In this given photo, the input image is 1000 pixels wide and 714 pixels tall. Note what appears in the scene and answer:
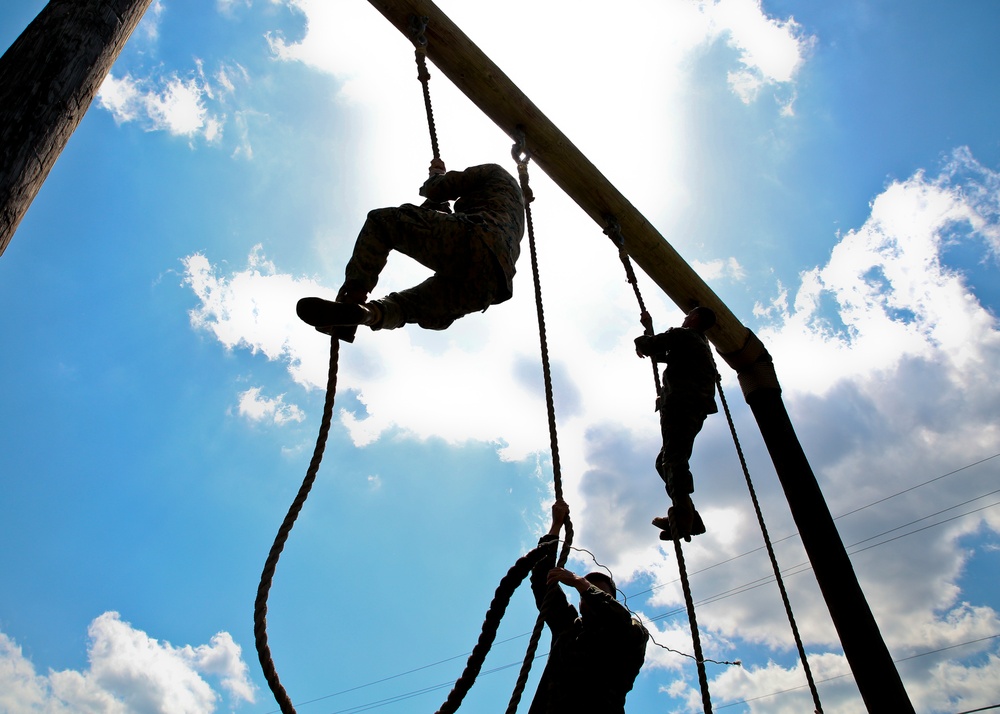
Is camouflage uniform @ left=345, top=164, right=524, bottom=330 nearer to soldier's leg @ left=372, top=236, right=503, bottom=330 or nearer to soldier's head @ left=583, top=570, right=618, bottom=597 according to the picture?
soldier's leg @ left=372, top=236, right=503, bottom=330

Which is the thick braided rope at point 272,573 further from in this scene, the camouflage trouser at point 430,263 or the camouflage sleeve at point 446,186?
the camouflage sleeve at point 446,186

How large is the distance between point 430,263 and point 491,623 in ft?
4.95

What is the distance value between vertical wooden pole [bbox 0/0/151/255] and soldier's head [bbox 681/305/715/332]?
3.31 metres

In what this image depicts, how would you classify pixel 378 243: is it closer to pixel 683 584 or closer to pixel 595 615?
pixel 595 615

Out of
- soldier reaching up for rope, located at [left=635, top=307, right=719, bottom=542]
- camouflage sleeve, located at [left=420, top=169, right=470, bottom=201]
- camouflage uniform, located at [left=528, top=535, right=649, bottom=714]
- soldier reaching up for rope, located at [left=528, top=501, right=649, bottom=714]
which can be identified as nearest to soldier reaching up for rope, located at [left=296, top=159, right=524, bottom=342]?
camouflage sleeve, located at [left=420, top=169, right=470, bottom=201]

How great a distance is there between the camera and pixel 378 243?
2.44 metres

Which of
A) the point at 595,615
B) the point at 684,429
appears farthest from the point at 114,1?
the point at 684,429

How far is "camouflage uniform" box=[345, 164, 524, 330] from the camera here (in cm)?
244

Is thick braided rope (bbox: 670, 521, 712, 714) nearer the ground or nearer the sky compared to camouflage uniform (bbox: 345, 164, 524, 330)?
nearer the ground

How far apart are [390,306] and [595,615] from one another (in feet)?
4.92

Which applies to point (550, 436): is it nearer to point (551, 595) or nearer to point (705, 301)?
point (551, 595)

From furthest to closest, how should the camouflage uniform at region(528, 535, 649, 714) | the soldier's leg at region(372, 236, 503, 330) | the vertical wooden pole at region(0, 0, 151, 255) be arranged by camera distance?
the soldier's leg at region(372, 236, 503, 330) → the camouflage uniform at region(528, 535, 649, 714) → the vertical wooden pole at region(0, 0, 151, 255)

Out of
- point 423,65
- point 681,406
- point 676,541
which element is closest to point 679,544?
point 676,541

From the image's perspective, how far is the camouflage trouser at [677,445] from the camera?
3264 millimetres
